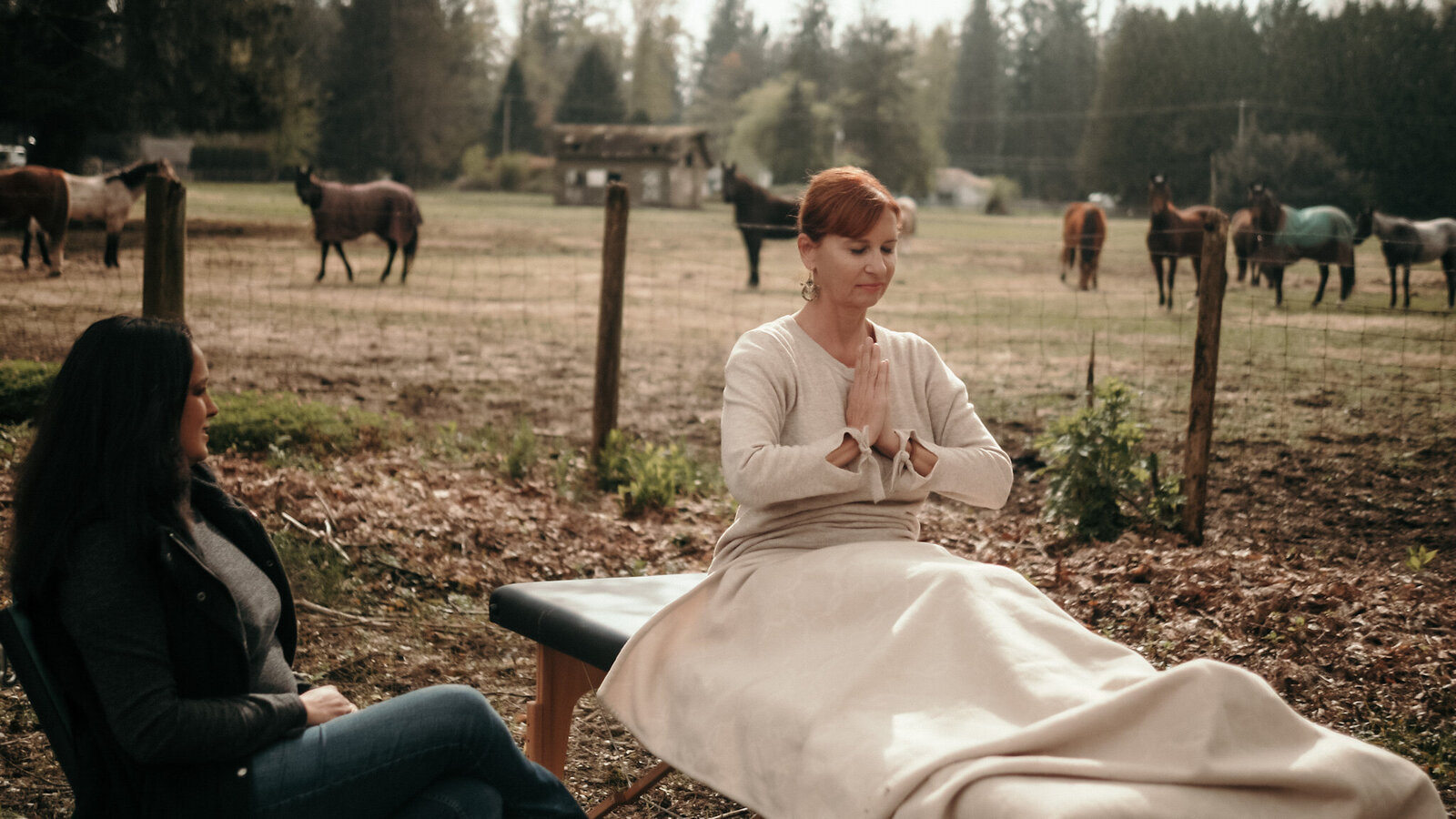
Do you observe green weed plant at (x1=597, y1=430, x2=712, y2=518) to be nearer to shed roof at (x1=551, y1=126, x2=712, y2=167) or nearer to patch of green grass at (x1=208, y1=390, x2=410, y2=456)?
patch of green grass at (x1=208, y1=390, x2=410, y2=456)

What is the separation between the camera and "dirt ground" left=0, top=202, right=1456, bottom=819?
3.84 metres

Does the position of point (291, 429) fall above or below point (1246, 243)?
below

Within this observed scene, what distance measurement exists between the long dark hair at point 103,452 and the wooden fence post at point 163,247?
15.4 ft

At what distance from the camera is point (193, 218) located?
1853cm

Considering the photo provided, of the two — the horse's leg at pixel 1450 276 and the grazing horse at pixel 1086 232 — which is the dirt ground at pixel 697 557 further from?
the grazing horse at pixel 1086 232

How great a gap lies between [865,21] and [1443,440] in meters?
63.3

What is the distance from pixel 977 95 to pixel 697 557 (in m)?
75.2

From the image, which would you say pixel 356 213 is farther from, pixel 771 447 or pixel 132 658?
pixel 132 658

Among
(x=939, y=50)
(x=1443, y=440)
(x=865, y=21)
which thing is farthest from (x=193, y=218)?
(x=939, y=50)

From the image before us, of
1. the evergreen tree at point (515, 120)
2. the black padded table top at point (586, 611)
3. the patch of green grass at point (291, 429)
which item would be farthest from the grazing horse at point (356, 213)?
the evergreen tree at point (515, 120)

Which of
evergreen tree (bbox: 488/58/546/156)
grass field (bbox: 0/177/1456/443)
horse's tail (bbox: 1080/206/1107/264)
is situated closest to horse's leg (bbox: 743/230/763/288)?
grass field (bbox: 0/177/1456/443)

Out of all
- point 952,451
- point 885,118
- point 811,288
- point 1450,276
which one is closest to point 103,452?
point 811,288

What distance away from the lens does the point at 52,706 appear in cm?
190

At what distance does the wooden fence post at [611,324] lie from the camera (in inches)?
259
